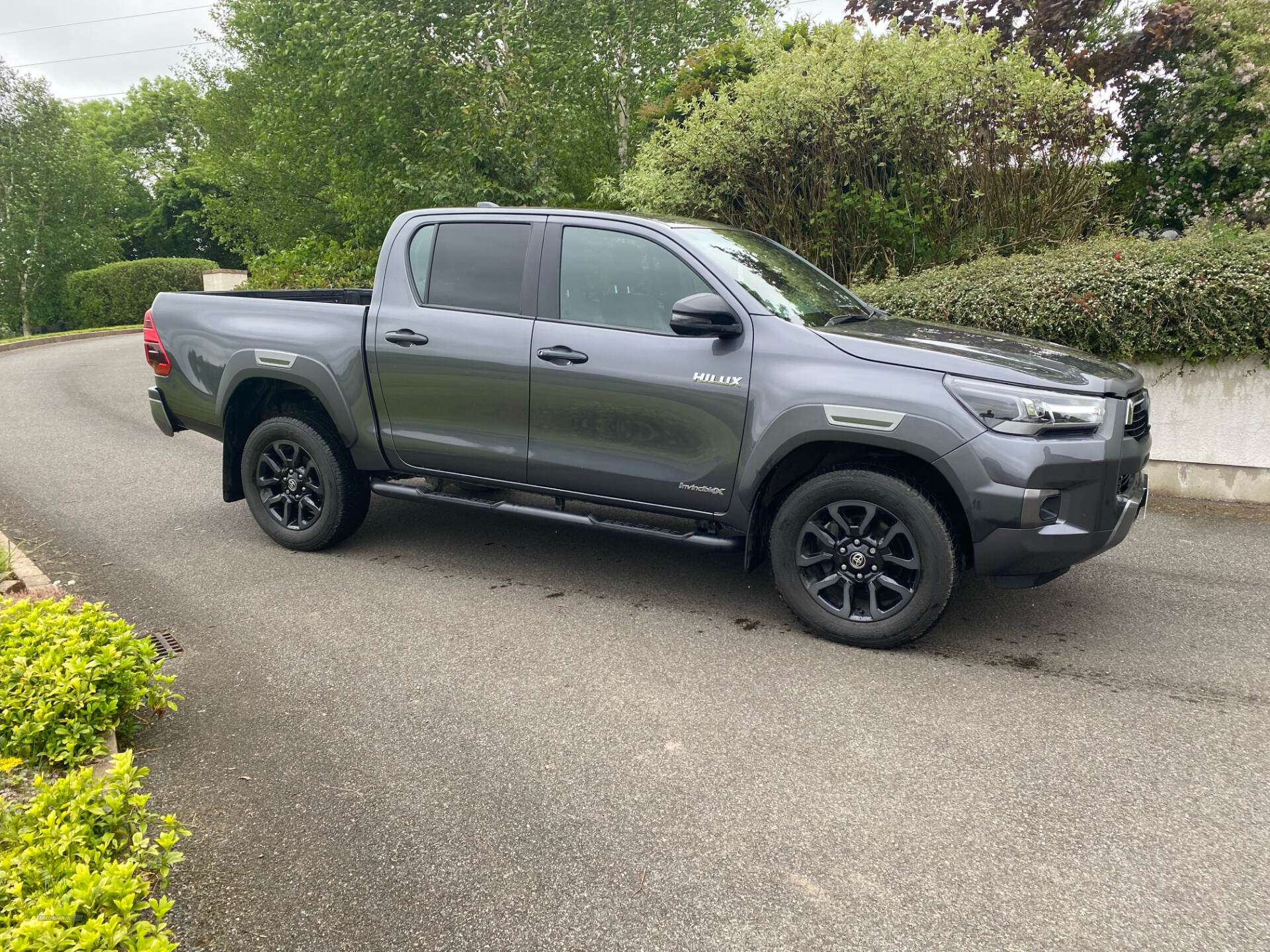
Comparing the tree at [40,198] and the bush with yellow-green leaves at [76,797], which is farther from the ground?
the tree at [40,198]

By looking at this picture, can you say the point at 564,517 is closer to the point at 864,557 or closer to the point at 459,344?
the point at 459,344

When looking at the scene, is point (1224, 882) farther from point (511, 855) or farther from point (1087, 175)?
point (1087, 175)

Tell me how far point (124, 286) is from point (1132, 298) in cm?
3658

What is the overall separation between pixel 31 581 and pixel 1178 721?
5.39m

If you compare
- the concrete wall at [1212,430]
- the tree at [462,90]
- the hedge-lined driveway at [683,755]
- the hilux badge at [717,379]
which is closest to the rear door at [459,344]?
the hedge-lined driveway at [683,755]

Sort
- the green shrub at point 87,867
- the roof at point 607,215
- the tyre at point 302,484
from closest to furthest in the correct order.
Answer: the green shrub at point 87,867 < the roof at point 607,215 < the tyre at point 302,484

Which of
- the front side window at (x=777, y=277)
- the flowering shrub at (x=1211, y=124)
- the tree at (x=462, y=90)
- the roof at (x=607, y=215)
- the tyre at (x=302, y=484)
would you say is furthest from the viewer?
the tree at (x=462, y=90)

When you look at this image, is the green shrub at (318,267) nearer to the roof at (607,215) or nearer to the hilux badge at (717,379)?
the roof at (607,215)

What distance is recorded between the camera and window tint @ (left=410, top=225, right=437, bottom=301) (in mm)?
5332

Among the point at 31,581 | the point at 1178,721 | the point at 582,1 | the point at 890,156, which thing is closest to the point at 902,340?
the point at 1178,721

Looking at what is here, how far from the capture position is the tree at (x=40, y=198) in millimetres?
36938

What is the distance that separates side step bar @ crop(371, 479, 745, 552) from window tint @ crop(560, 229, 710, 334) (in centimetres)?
99

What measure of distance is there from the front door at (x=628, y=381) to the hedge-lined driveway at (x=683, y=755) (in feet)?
2.36

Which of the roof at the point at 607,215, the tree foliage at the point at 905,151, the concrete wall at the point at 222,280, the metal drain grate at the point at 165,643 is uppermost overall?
the tree foliage at the point at 905,151
